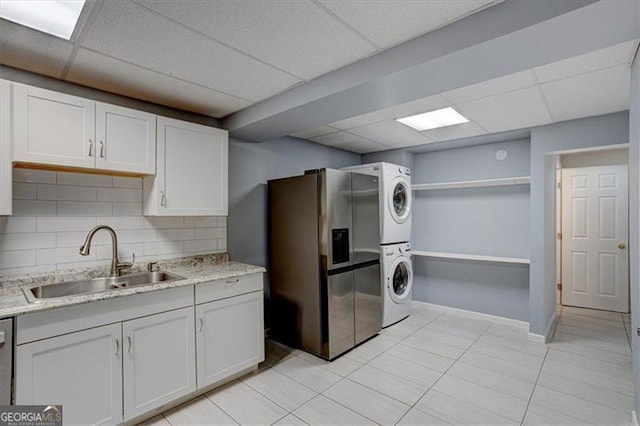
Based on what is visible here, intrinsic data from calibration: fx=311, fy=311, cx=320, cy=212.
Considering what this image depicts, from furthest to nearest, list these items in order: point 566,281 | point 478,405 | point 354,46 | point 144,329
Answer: point 566,281, point 478,405, point 144,329, point 354,46

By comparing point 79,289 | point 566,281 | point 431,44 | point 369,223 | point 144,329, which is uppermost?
point 431,44

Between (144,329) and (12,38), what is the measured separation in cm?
180

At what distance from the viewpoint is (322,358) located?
9.62 feet

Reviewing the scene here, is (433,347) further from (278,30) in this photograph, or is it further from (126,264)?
(278,30)

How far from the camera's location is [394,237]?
3.88m

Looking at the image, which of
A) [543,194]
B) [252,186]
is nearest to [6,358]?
[252,186]

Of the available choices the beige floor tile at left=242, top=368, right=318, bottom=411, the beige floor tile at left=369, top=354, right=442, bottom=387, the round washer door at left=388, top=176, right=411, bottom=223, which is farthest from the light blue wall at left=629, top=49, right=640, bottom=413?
the round washer door at left=388, top=176, right=411, bottom=223

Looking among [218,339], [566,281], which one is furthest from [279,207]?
[566,281]

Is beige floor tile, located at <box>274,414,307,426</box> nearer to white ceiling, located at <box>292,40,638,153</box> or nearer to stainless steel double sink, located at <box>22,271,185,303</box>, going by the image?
stainless steel double sink, located at <box>22,271,185,303</box>

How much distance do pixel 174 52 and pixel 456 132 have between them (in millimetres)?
2963

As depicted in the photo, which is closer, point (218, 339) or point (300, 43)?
point (300, 43)

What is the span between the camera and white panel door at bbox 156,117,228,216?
2443 millimetres

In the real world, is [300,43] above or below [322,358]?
above

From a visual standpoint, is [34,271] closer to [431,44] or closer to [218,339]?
[218,339]
